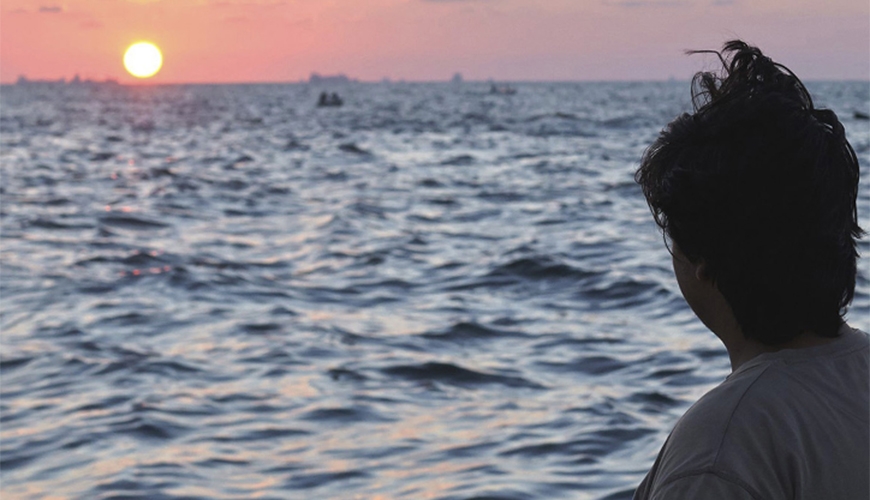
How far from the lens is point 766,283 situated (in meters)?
1.72

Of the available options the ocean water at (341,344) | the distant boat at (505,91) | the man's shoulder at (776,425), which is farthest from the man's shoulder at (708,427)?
the distant boat at (505,91)

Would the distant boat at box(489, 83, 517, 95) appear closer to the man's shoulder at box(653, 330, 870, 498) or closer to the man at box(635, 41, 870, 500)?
the man at box(635, 41, 870, 500)

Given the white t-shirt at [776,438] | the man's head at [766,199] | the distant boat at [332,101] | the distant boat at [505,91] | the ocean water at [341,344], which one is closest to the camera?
the white t-shirt at [776,438]

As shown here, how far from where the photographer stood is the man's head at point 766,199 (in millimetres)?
1670

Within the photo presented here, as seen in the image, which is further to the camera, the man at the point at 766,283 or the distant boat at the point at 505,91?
the distant boat at the point at 505,91

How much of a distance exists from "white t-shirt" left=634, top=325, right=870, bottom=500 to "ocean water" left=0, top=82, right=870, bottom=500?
0.49 m

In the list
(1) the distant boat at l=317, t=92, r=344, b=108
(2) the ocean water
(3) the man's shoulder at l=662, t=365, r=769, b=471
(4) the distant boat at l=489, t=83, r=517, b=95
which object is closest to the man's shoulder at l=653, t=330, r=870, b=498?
(3) the man's shoulder at l=662, t=365, r=769, b=471

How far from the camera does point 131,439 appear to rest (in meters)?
6.84

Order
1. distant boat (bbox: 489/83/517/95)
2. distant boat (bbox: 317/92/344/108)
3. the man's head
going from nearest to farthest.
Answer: the man's head, distant boat (bbox: 317/92/344/108), distant boat (bbox: 489/83/517/95)

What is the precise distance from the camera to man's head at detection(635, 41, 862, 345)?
1.67 m

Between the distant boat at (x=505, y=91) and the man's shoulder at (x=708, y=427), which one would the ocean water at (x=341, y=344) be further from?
the distant boat at (x=505, y=91)

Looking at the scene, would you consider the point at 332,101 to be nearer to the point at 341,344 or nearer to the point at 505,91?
the point at 505,91

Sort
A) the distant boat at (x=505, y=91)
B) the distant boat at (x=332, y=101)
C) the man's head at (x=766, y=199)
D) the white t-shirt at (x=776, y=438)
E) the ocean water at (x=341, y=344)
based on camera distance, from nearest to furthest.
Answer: the white t-shirt at (x=776, y=438)
the man's head at (x=766, y=199)
the ocean water at (x=341, y=344)
the distant boat at (x=332, y=101)
the distant boat at (x=505, y=91)

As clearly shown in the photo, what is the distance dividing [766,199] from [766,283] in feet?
0.45
